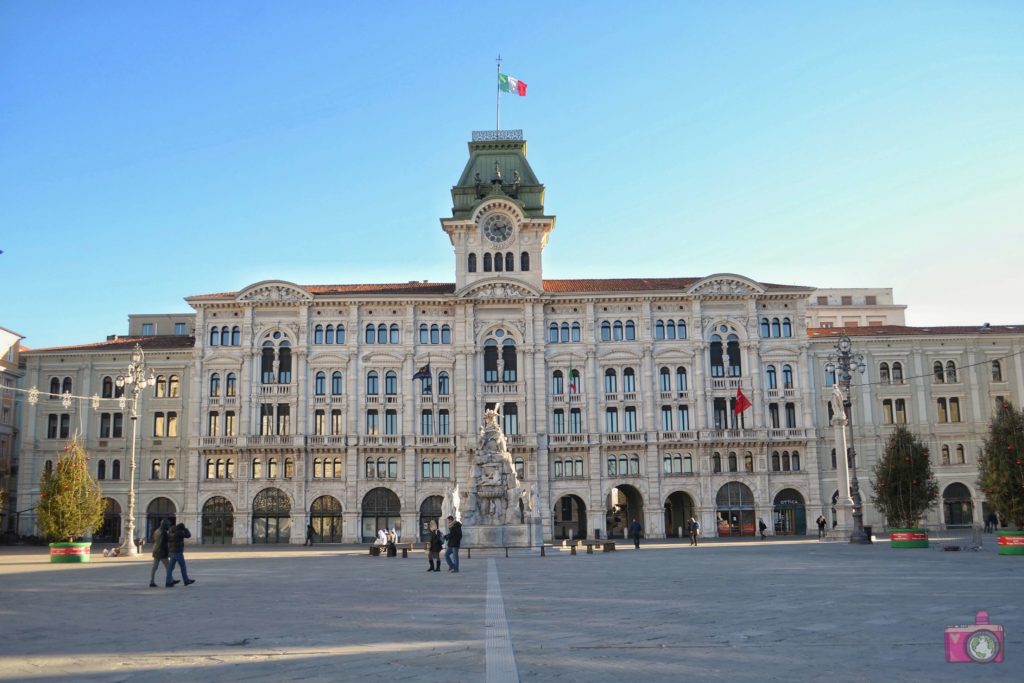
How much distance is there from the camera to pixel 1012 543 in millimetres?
33250

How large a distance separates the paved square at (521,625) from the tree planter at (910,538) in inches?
498

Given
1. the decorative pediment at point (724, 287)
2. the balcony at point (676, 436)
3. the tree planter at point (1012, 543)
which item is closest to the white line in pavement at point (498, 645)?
the tree planter at point (1012, 543)

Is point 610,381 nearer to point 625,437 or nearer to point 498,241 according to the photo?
point 625,437

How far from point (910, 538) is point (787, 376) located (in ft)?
88.3

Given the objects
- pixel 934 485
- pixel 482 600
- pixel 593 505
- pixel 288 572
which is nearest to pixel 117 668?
pixel 482 600

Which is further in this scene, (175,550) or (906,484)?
(906,484)

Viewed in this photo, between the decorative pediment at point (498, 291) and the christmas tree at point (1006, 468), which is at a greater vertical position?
the decorative pediment at point (498, 291)

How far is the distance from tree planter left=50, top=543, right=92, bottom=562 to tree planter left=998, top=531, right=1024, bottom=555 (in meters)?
36.4

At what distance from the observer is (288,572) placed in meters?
30.8

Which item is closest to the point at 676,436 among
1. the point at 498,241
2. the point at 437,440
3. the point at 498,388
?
the point at 498,388

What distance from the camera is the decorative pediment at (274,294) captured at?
216ft

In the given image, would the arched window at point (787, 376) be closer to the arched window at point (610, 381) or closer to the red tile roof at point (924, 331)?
the red tile roof at point (924, 331)

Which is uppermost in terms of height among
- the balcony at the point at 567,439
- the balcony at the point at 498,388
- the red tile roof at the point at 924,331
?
the red tile roof at the point at 924,331

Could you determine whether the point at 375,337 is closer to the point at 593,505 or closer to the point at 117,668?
the point at 593,505
